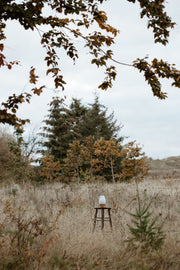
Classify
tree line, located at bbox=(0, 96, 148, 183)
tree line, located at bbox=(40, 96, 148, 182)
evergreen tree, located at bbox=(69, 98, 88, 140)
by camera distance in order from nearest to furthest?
tree line, located at bbox=(0, 96, 148, 183) < tree line, located at bbox=(40, 96, 148, 182) < evergreen tree, located at bbox=(69, 98, 88, 140)

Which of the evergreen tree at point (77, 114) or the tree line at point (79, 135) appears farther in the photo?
the evergreen tree at point (77, 114)

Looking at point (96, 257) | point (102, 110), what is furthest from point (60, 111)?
point (96, 257)

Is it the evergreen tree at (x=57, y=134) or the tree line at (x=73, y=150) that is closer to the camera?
the tree line at (x=73, y=150)

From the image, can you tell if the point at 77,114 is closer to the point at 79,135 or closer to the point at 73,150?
the point at 79,135

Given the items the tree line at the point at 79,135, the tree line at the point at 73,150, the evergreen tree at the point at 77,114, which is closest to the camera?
the tree line at the point at 73,150

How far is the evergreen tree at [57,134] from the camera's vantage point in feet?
63.7

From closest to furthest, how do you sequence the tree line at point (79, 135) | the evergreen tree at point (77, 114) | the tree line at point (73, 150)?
1. the tree line at point (73, 150)
2. the tree line at point (79, 135)
3. the evergreen tree at point (77, 114)

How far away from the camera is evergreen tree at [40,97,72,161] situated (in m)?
19.4

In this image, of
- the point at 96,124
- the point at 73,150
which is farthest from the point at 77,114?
the point at 73,150

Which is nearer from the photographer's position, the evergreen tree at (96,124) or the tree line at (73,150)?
the tree line at (73,150)

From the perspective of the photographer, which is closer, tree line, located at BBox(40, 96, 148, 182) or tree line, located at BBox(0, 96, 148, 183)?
tree line, located at BBox(0, 96, 148, 183)

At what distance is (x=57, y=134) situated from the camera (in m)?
20.2

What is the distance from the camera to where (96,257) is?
2932mm

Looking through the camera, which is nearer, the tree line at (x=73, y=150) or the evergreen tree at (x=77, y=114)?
the tree line at (x=73, y=150)
